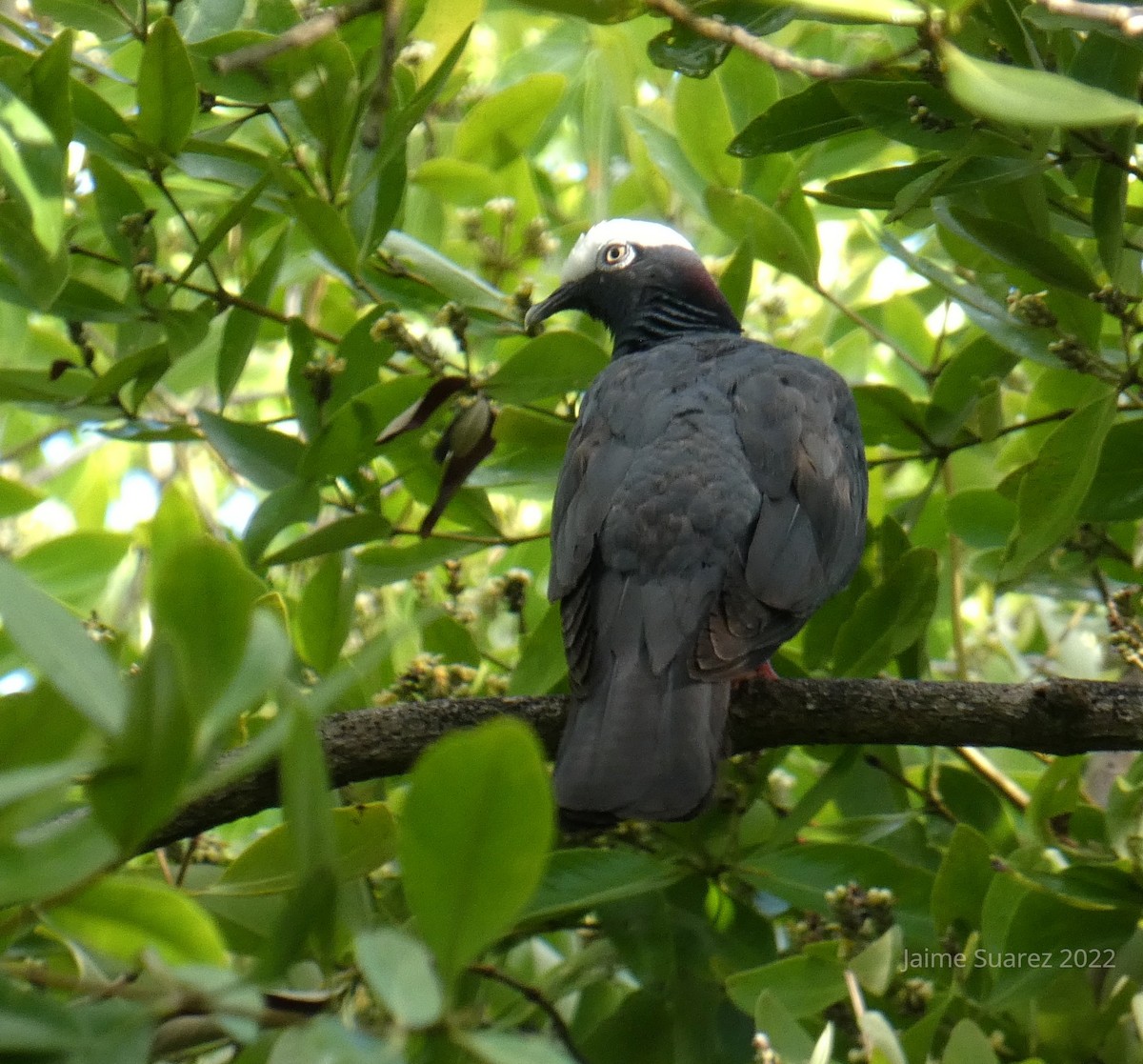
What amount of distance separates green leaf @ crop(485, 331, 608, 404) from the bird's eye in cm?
139

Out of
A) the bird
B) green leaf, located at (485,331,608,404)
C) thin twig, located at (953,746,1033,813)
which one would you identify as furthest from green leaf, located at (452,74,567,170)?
thin twig, located at (953,746,1033,813)

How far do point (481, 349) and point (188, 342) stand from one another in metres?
1.05

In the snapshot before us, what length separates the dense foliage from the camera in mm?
1500

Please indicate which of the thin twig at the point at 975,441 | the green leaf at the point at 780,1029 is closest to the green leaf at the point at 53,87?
the green leaf at the point at 780,1029

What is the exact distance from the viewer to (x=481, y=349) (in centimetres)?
418

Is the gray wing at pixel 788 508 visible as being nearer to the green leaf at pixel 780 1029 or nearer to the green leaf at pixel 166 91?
the green leaf at pixel 780 1029

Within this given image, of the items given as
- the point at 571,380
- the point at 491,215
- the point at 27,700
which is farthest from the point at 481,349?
the point at 27,700

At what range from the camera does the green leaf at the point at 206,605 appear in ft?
5.13

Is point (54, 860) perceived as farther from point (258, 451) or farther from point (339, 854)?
point (258, 451)

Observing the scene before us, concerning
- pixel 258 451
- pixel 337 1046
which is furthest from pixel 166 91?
pixel 337 1046

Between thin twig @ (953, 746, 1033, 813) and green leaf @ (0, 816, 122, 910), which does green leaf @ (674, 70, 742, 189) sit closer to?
thin twig @ (953, 746, 1033, 813)

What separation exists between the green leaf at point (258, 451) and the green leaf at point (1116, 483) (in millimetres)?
1811

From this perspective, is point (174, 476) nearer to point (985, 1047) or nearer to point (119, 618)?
point (119, 618)

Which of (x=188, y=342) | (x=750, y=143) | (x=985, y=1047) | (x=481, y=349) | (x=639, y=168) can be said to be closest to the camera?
(x=985, y=1047)
